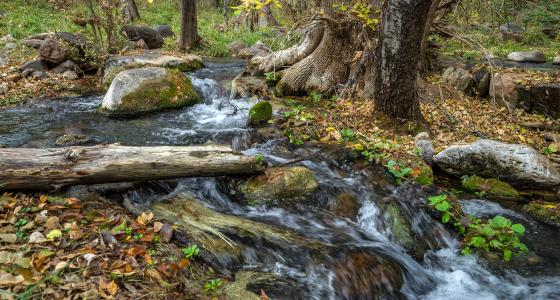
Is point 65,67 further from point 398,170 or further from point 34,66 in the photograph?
point 398,170

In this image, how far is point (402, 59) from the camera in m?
6.46

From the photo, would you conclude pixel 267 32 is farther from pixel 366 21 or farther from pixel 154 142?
Answer: pixel 154 142

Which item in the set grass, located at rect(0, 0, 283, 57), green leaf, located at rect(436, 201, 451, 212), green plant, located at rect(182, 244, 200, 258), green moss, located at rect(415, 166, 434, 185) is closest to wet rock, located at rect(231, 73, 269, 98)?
grass, located at rect(0, 0, 283, 57)

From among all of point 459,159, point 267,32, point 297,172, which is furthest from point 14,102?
point 267,32

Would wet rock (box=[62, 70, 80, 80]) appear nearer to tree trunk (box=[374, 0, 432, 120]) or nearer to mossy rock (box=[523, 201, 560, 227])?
tree trunk (box=[374, 0, 432, 120])

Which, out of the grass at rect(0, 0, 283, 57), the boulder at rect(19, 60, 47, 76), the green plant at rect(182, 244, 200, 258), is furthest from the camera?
the grass at rect(0, 0, 283, 57)

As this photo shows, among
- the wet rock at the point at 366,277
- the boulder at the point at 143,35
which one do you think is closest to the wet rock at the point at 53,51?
the boulder at the point at 143,35

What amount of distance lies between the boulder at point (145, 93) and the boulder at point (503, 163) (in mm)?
5773

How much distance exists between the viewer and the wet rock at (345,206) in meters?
5.08

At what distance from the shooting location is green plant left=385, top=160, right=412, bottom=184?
561cm

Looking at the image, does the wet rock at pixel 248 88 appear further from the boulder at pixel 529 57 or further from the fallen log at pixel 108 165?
the boulder at pixel 529 57

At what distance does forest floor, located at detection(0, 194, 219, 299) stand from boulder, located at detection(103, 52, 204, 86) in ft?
23.1

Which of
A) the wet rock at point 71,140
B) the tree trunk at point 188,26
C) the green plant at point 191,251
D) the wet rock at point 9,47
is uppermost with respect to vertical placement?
the tree trunk at point 188,26

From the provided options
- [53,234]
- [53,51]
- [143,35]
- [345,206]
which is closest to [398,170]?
[345,206]
